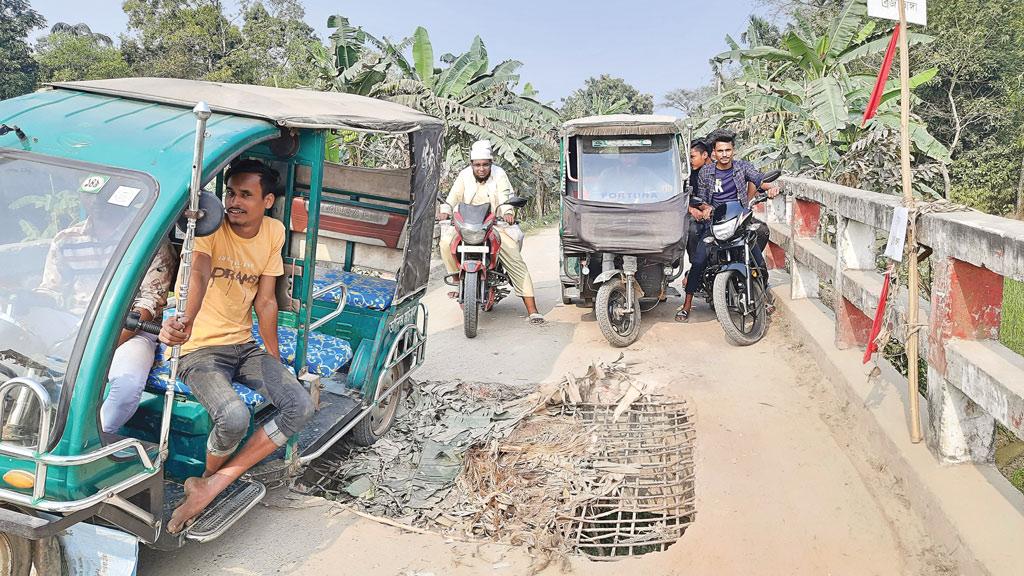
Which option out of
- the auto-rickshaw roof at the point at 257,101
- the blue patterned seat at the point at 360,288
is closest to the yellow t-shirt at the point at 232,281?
the auto-rickshaw roof at the point at 257,101

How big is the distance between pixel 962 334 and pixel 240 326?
10.9ft

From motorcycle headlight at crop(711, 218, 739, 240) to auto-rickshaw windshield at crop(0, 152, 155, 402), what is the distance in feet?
15.8

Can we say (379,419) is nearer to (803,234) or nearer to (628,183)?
(628,183)

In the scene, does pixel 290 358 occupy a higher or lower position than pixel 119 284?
lower

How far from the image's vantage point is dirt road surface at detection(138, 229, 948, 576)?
3.35 metres

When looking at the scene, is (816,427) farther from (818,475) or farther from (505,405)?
(505,405)

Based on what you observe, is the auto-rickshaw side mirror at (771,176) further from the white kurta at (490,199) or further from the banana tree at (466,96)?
the banana tree at (466,96)

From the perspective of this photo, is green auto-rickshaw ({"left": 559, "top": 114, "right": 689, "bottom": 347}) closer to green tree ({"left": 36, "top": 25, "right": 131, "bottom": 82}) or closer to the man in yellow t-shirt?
the man in yellow t-shirt

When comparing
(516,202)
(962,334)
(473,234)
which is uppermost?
(516,202)

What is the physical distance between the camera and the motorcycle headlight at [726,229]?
655cm

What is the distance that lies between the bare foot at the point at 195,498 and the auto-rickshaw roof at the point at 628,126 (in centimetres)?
524

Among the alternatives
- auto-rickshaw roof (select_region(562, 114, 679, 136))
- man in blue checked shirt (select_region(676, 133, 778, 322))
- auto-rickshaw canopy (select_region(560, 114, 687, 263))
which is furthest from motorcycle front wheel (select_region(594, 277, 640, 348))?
auto-rickshaw roof (select_region(562, 114, 679, 136))

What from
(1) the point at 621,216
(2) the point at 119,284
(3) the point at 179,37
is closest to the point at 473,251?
(1) the point at 621,216

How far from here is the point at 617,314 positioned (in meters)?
6.74
